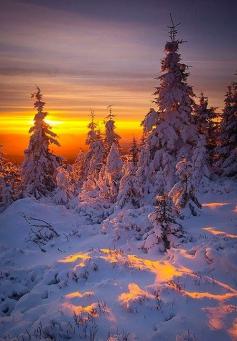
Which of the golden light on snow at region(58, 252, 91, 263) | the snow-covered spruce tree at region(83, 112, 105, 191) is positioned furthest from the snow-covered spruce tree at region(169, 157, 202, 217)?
the snow-covered spruce tree at region(83, 112, 105, 191)

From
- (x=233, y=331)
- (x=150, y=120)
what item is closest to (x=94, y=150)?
(x=150, y=120)

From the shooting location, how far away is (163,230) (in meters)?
10.8

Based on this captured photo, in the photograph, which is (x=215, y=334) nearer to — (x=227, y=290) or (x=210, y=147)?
(x=227, y=290)

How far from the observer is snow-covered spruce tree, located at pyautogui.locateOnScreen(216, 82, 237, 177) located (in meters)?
26.2

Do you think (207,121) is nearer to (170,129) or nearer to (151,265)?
(170,129)

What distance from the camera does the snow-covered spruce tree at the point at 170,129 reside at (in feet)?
69.3

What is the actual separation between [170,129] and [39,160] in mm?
15842

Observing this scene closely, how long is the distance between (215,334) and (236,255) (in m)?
3.30

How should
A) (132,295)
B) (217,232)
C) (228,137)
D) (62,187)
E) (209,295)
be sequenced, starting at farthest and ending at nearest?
1. (228,137)
2. (62,187)
3. (217,232)
4. (132,295)
5. (209,295)

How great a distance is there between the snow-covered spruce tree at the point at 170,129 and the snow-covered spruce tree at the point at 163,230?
968cm

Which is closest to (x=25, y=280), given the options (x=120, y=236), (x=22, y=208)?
(x=120, y=236)

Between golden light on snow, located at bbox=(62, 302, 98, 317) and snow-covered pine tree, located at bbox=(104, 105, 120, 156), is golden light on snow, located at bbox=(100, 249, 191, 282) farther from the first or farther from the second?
snow-covered pine tree, located at bbox=(104, 105, 120, 156)

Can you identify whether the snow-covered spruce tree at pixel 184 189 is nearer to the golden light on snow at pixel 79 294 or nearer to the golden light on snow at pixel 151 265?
the golden light on snow at pixel 151 265

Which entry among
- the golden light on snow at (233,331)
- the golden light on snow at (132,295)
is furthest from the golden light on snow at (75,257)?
the golden light on snow at (233,331)
